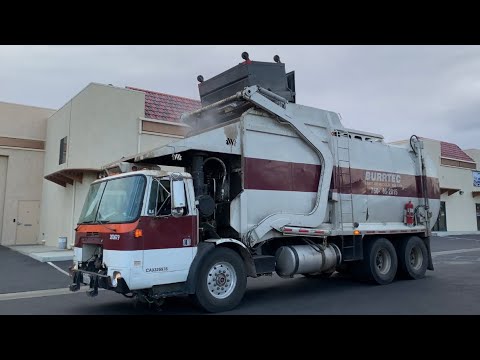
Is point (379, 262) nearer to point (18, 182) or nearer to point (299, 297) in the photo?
point (299, 297)

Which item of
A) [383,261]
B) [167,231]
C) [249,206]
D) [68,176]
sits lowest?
[383,261]

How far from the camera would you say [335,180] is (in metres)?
9.74

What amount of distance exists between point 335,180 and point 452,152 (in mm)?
29203

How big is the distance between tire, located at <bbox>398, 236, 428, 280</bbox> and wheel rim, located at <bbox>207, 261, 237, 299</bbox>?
568 cm

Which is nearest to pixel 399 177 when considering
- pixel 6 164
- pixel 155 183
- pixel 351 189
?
pixel 351 189

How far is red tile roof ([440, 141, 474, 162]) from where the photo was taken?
1325 inches

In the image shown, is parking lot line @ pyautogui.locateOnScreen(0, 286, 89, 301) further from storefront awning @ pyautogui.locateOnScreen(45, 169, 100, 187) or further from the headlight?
storefront awning @ pyautogui.locateOnScreen(45, 169, 100, 187)

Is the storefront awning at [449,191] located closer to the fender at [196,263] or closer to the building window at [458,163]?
the building window at [458,163]

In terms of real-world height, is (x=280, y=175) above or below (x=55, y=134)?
below

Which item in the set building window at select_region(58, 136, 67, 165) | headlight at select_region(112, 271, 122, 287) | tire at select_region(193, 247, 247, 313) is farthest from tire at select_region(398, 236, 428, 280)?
building window at select_region(58, 136, 67, 165)

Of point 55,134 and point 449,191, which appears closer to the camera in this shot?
point 55,134

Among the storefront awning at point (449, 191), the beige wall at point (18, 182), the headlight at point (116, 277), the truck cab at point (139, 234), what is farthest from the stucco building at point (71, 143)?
the storefront awning at point (449, 191)

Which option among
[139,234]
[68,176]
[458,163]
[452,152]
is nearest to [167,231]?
[139,234]
